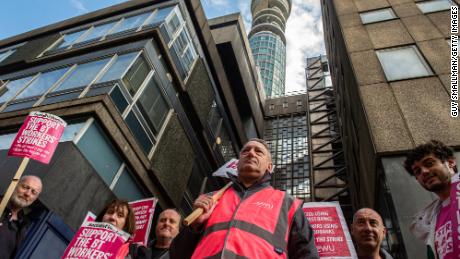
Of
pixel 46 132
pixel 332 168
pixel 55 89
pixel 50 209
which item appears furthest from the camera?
pixel 332 168

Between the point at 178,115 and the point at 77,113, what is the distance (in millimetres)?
4357

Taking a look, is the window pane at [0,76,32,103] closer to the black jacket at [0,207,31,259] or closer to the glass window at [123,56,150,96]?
the glass window at [123,56,150,96]

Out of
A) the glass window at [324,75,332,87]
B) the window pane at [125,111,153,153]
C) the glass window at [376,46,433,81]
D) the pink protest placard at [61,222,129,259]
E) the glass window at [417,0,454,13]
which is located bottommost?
the pink protest placard at [61,222,129,259]

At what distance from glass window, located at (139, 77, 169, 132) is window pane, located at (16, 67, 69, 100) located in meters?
3.28

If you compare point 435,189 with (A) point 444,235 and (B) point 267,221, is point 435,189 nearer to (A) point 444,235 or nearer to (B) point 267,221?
(A) point 444,235

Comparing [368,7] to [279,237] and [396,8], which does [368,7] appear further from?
[279,237]

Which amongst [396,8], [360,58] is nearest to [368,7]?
[396,8]

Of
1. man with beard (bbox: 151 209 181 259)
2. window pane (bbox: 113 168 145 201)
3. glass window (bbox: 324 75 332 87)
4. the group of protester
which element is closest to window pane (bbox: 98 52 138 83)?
window pane (bbox: 113 168 145 201)

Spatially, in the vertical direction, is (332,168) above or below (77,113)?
above

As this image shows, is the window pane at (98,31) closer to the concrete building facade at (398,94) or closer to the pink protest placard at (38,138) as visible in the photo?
the pink protest placard at (38,138)

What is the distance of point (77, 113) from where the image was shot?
8703mm

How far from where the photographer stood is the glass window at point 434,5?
410 inches

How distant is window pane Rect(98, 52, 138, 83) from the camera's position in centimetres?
1004

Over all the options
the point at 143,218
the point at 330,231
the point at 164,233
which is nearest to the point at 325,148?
the point at 330,231
